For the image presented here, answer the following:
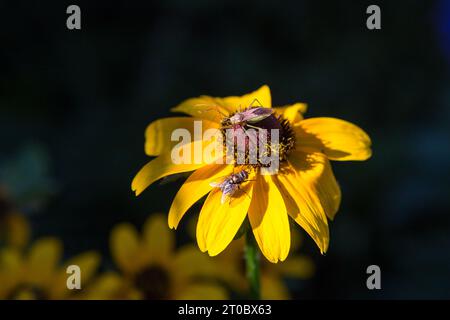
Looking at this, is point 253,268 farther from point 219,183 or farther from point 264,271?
point 264,271

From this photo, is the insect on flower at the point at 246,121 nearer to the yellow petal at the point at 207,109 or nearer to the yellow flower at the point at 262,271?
the yellow petal at the point at 207,109

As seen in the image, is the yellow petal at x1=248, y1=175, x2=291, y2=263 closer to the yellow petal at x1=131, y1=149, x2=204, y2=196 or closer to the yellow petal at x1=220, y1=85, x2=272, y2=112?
the yellow petal at x1=131, y1=149, x2=204, y2=196

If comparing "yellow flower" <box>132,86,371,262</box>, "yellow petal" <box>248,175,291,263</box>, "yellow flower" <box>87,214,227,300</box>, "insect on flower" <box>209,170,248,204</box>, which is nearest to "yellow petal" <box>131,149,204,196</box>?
"yellow flower" <box>132,86,371,262</box>

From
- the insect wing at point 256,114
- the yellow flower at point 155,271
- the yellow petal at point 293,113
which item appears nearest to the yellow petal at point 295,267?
the yellow flower at point 155,271
